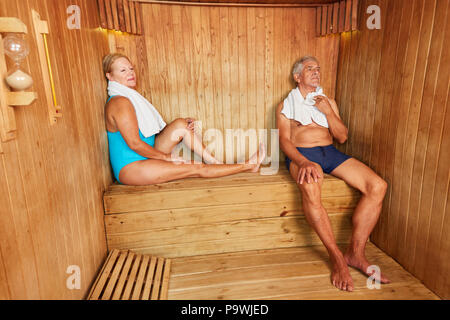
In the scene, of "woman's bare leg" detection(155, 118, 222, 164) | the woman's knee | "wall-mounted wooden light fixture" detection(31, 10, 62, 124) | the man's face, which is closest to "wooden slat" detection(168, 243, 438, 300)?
"woman's bare leg" detection(155, 118, 222, 164)

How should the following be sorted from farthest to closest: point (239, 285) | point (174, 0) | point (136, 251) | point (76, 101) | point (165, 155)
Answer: point (174, 0), point (165, 155), point (136, 251), point (239, 285), point (76, 101)

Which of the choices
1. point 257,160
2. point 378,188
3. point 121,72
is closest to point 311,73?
point 257,160

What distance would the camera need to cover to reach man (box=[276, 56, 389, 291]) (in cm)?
175

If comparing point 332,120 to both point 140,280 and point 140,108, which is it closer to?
point 140,108

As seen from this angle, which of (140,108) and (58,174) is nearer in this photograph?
(58,174)

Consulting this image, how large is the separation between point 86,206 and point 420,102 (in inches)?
73.8

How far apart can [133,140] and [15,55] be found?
103cm

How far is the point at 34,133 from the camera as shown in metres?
1.06

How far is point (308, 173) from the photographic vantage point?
181 cm

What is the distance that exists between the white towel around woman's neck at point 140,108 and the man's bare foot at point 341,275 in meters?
1.44

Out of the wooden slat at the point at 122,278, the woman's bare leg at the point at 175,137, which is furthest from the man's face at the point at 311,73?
the wooden slat at the point at 122,278

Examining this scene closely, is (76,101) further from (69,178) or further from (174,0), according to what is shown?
(174,0)

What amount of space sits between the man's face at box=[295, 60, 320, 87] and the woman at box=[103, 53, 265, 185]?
804 mm
